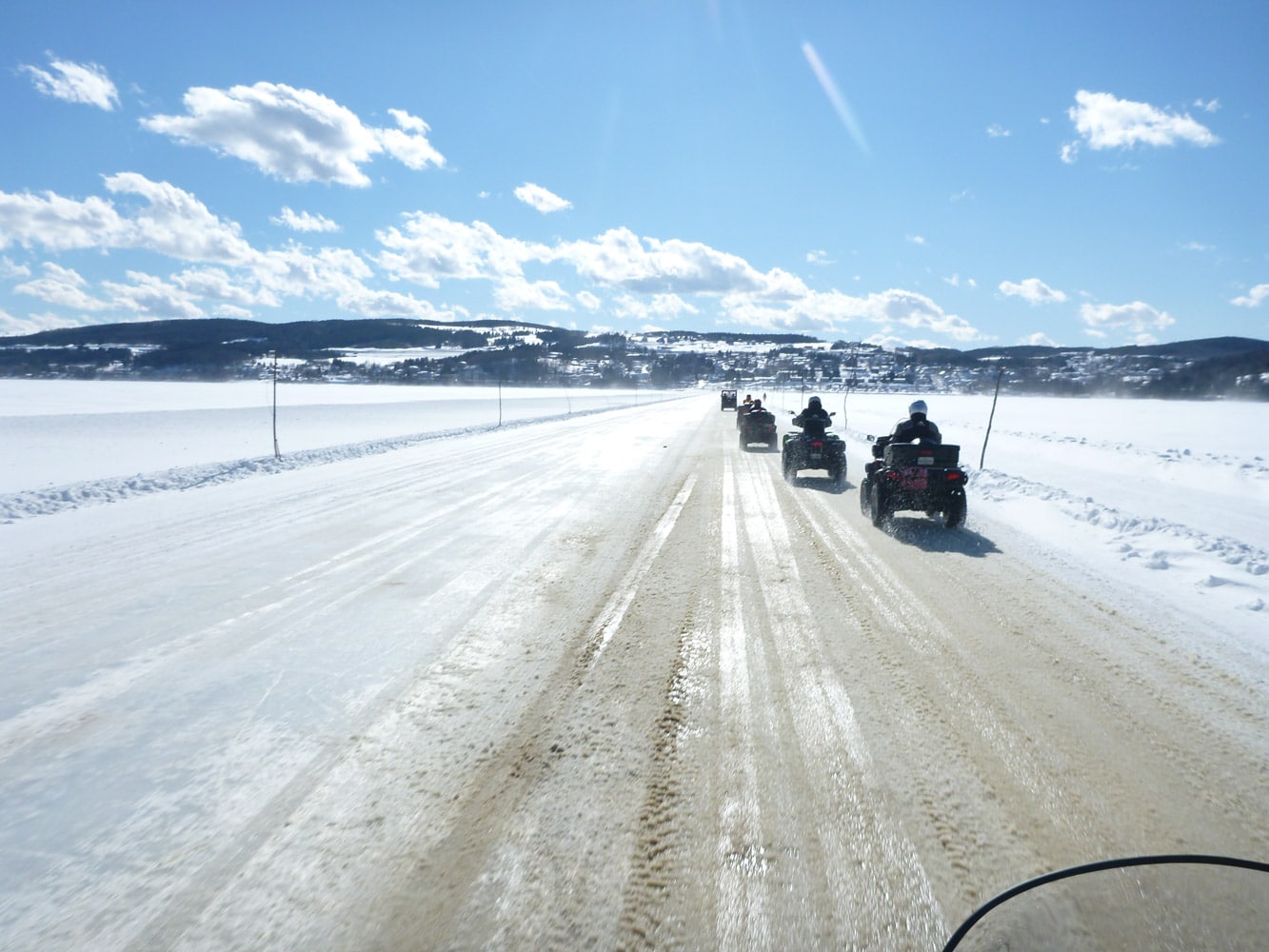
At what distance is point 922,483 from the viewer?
9.12m

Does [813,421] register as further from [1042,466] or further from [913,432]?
[1042,466]

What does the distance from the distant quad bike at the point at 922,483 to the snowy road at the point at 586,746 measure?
1763 mm

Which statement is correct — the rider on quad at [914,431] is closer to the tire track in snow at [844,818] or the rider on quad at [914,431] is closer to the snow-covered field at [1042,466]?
the snow-covered field at [1042,466]

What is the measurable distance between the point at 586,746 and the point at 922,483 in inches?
274

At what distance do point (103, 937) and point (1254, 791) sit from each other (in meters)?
4.76

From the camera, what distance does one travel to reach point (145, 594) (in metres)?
6.20

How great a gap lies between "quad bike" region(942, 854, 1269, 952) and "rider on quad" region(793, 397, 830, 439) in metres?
11.5

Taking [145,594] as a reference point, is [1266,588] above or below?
above

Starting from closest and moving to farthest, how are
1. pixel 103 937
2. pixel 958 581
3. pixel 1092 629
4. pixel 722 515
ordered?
pixel 103 937, pixel 1092 629, pixel 958 581, pixel 722 515

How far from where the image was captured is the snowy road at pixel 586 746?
2520 millimetres

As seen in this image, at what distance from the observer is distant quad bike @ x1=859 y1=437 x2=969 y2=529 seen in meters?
9.11

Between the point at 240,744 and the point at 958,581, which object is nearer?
the point at 240,744

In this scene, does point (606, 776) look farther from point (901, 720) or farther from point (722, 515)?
point (722, 515)

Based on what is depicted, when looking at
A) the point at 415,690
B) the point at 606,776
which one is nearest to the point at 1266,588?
the point at 606,776
